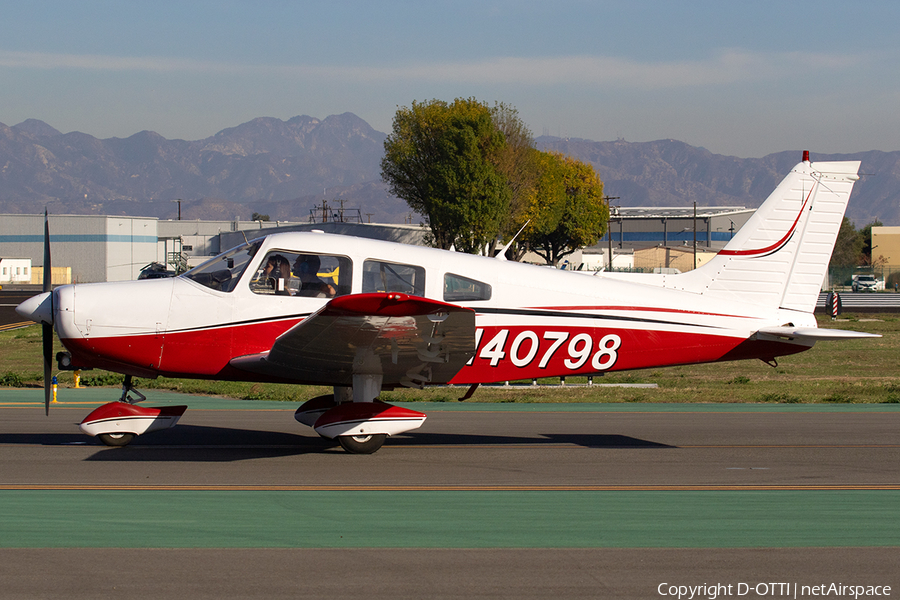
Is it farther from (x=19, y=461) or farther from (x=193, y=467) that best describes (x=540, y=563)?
(x=19, y=461)

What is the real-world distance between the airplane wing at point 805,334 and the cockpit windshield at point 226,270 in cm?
589

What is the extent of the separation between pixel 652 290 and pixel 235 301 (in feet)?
15.6

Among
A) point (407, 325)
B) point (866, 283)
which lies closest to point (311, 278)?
point (407, 325)

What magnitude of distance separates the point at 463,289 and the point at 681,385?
868 centimetres

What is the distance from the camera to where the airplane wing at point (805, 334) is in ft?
28.3

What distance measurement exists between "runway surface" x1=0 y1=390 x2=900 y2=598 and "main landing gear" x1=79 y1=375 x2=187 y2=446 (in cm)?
17

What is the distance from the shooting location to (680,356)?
30.5ft

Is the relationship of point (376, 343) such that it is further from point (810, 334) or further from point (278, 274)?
point (810, 334)

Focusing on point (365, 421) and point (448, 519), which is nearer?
point (448, 519)

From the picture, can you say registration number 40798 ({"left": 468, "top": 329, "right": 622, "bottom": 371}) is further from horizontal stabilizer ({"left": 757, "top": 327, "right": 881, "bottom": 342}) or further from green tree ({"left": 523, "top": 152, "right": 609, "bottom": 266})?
green tree ({"left": 523, "top": 152, "right": 609, "bottom": 266})

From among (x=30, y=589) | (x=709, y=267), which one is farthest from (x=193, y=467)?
(x=709, y=267)

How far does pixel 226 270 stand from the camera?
8.60 metres

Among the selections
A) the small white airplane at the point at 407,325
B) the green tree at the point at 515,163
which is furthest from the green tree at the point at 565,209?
the small white airplane at the point at 407,325

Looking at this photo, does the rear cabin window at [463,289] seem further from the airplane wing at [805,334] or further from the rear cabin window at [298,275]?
the airplane wing at [805,334]
